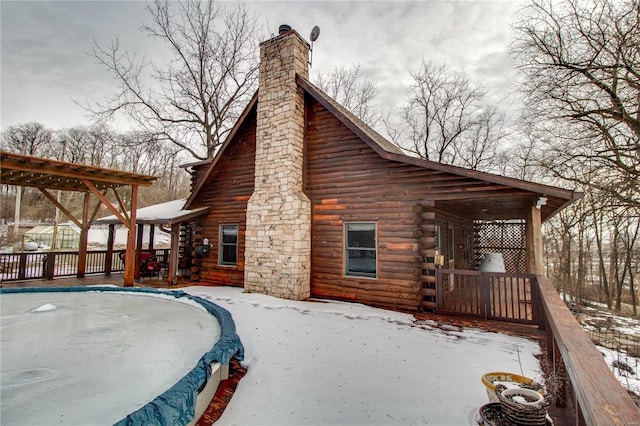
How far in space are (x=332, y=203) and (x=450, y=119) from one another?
1723cm

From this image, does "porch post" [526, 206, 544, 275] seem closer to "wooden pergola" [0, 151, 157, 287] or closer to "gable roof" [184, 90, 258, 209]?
"gable roof" [184, 90, 258, 209]

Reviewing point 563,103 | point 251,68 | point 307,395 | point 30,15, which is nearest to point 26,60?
point 30,15

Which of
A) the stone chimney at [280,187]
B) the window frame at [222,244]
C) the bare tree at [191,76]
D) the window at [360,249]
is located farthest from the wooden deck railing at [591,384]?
the bare tree at [191,76]

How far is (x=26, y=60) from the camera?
12312 millimetres

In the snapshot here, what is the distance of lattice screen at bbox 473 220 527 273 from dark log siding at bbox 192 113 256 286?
9295 millimetres

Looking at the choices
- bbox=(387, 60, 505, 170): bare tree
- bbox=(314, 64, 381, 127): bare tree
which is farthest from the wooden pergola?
bbox=(387, 60, 505, 170): bare tree

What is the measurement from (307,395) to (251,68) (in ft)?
64.2

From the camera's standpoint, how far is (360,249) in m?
7.55

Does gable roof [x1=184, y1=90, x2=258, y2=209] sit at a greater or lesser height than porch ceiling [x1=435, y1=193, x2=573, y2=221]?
greater

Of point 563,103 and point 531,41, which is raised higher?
point 531,41

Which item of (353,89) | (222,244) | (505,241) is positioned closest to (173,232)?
(222,244)

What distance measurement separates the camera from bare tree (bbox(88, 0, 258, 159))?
1736cm

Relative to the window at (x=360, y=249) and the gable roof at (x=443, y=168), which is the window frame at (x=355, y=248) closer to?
the window at (x=360, y=249)

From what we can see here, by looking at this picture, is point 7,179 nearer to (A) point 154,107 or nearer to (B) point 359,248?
(B) point 359,248
